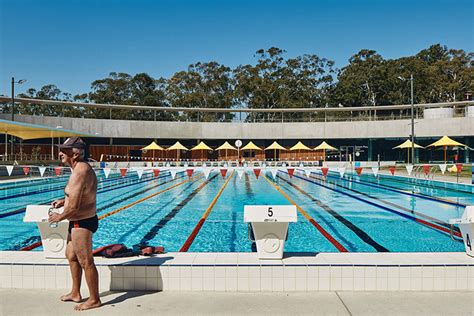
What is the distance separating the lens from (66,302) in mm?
3316

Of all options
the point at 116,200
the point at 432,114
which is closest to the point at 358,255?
the point at 116,200

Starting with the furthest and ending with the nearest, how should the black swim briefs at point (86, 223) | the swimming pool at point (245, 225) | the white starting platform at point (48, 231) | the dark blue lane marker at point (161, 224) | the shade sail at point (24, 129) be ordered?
the shade sail at point (24, 129), the dark blue lane marker at point (161, 224), the swimming pool at point (245, 225), the white starting platform at point (48, 231), the black swim briefs at point (86, 223)

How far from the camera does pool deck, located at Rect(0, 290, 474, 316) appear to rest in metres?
3.12

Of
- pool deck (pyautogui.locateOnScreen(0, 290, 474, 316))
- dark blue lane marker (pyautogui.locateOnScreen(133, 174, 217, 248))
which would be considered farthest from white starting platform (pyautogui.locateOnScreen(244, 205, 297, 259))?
dark blue lane marker (pyautogui.locateOnScreen(133, 174, 217, 248))

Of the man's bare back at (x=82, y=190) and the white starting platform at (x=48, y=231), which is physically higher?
the man's bare back at (x=82, y=190)

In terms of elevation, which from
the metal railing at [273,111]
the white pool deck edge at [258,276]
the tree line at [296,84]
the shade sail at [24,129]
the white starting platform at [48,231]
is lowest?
the white pool deck edge at [258,276]

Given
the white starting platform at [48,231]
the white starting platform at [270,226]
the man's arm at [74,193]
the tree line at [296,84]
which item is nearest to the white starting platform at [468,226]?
the white starting platform at [270,226]

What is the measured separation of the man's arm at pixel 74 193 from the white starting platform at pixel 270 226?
1533mm

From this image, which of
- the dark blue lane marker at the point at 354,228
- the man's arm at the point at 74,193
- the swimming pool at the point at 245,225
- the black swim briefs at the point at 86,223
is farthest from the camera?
the swimming pool at the point at 245,225

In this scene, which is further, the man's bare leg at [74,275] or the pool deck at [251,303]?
the man's bare leg at [74,275]

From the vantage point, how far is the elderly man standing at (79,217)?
122 inches

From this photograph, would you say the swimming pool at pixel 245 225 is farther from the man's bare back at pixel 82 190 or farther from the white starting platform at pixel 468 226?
the man's bare back at pixel 82 190

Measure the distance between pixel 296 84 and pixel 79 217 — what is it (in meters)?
54.4

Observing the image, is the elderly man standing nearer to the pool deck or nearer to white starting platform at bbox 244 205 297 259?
the pool deck
